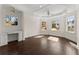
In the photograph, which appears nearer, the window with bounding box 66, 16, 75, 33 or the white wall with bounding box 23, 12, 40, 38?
the window with bounding box 66, 16, 75, 33

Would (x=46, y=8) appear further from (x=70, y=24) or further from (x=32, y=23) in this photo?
(x=32, y=23)

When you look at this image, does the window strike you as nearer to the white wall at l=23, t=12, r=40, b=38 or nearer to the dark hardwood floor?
the dark hardwood floor

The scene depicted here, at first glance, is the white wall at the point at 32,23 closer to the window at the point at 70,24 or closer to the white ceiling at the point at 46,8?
the white ceiling at the point at 46,8

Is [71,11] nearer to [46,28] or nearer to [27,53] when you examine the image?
[46,28]

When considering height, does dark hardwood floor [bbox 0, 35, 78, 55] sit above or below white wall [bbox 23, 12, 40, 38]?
below

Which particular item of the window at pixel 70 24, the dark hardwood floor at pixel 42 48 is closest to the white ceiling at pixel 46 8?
the window at pixel 70 24

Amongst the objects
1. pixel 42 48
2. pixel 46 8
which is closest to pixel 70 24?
pixel 46 8

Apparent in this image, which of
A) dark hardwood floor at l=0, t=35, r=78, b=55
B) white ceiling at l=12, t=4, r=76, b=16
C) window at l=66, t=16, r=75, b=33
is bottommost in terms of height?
dark hardwood floor at l=0, t=35, r=78, b=55

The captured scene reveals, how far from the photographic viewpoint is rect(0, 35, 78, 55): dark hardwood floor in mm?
2266

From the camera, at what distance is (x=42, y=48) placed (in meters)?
2.35

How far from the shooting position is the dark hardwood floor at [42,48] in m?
2.27

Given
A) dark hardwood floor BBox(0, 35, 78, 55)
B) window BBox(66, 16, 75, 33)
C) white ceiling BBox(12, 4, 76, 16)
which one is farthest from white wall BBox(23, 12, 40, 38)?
window BBox(66, 16, 75, 33)

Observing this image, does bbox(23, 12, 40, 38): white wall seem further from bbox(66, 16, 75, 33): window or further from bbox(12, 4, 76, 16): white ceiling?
bbox(66, 16, 75, 33): window
